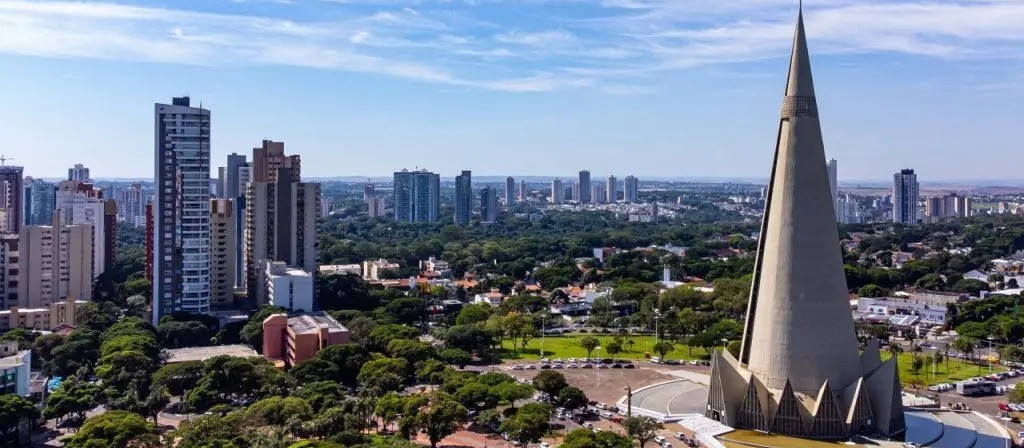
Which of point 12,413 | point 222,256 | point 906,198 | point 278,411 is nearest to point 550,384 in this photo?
point 278,411

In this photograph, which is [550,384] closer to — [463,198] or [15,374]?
[15,374]

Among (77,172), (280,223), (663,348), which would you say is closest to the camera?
(663,348)

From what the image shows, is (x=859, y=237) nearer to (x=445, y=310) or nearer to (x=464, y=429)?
(x=445, y=310)

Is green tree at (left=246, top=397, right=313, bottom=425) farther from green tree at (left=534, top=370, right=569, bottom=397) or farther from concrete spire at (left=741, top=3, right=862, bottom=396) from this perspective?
concrete spire at (left=741, top=3, right=862, bottom=396)

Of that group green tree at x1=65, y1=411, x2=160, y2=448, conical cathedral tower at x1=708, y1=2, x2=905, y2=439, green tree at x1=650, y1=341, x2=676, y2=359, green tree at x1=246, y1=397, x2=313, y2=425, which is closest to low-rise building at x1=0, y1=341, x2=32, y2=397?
green tree at x1=65, y1=411, x2=160, y2=448

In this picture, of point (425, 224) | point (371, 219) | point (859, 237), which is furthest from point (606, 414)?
point (371, 219)

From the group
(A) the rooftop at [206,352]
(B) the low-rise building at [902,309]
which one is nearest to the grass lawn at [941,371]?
(B) the low-rise building at [902,309]

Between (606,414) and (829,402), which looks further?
(606,414)
